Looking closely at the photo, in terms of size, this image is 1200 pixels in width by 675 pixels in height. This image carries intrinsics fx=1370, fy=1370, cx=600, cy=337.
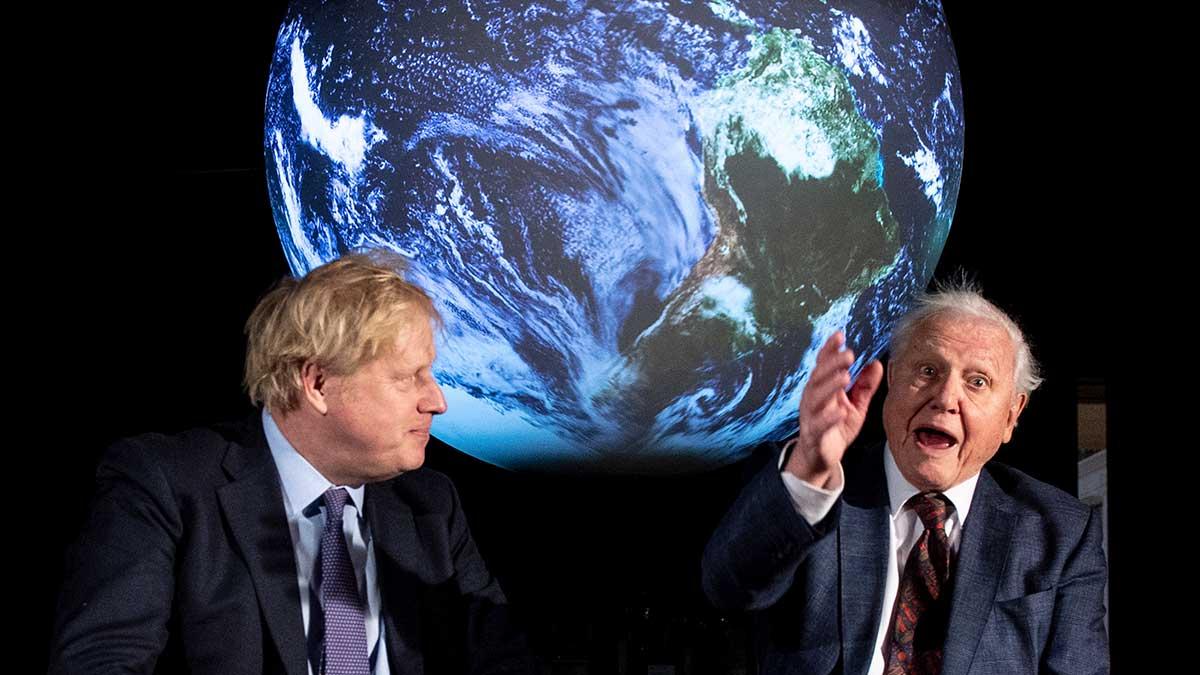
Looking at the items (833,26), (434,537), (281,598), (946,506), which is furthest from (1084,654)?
(833,26)

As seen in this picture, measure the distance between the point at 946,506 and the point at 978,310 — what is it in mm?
365

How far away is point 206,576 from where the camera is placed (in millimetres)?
2082

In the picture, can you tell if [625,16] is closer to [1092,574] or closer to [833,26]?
[833,26]

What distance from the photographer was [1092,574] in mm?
2430

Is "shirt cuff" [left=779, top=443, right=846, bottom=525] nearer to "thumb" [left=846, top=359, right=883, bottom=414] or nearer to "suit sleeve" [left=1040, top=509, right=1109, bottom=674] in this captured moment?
"thumb" [left=846, top=359, right=883, bottom=414]

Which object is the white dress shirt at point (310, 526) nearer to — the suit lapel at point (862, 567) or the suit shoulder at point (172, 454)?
the suit shoulder at point (172, 454)

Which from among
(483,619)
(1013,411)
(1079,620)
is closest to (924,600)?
(1079,620)

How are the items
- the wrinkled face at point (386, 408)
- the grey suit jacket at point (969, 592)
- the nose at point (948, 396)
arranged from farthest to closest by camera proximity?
the nose at point (948, 396), the grey suit jacket at point (969, 592), the wrinkled face at point (386, 408)

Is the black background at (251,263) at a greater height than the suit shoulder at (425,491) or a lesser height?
greater

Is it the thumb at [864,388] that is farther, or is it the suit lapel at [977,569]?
the suit lapel at [977,569]

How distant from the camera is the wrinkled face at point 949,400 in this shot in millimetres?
2396

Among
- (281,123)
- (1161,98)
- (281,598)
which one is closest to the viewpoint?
(281,598)

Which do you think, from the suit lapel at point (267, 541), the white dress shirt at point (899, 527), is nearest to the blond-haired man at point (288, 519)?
the suit lapel at point (267, 541)

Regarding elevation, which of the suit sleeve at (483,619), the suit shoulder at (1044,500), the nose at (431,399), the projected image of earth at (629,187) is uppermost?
the projected image of earth at (629,187)
